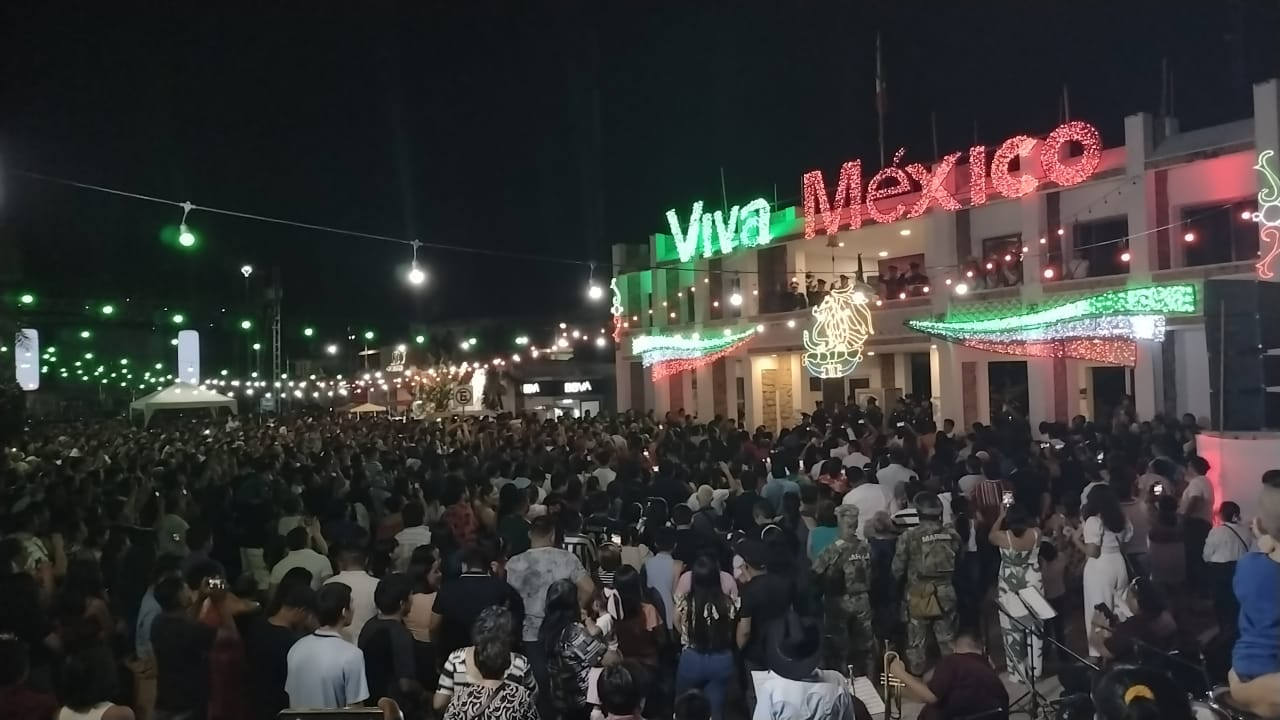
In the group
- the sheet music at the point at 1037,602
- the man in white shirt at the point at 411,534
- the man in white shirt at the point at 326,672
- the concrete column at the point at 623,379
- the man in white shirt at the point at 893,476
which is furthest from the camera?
the concrete column at the point at 623,379

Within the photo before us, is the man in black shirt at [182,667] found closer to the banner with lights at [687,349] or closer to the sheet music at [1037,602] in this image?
the sheet music at [1037,602]

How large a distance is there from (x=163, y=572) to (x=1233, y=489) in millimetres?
9559

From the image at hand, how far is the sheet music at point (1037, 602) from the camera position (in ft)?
21.6

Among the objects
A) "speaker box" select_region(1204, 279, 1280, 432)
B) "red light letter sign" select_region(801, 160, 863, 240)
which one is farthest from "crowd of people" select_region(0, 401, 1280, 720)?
"red light letter sign" select_region(801, 160, 863, 240)

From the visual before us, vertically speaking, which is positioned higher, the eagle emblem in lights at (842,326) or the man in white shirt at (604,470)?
the eagle emblem in lights at (842,326)

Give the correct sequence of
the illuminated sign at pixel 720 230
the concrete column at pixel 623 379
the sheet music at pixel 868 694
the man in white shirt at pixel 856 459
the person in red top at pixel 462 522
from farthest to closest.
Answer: the concrete column at pixel 623 379 < the illuminated sign at pixel 720 230 < the man in white shirt at pixel 856 459 < the person in red top at pixel 462 522 < the sheet music at pixel 868 694

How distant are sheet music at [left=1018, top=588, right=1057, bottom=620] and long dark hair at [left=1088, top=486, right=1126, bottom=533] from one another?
2.23ft

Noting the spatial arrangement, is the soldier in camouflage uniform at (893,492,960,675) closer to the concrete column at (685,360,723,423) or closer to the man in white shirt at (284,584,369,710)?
the man in white shirt at (284,584,369,710)

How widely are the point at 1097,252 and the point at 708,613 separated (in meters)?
16.9

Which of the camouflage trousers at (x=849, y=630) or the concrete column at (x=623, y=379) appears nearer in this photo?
the camouflage trousers at (x=849, y=630)

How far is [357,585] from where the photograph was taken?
560 centimetres

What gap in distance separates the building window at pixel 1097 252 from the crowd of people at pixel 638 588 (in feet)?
27.7

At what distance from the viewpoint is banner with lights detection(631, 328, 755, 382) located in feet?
74.2

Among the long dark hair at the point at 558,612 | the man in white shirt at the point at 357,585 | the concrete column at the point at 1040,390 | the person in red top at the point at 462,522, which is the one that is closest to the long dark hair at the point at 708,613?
the long dark hair at the point at 558,612
